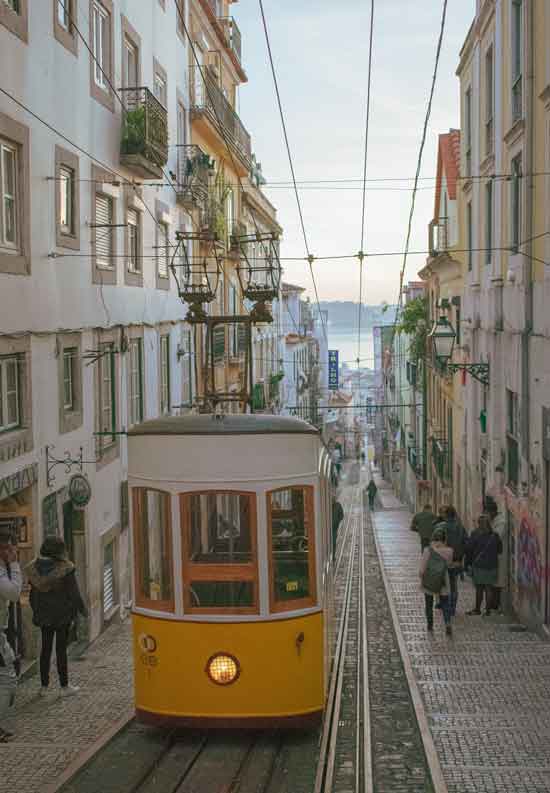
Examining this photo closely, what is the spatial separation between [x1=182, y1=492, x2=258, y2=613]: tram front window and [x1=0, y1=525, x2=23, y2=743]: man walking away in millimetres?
1375

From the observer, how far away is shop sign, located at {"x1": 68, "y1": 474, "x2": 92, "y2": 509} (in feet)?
45.5

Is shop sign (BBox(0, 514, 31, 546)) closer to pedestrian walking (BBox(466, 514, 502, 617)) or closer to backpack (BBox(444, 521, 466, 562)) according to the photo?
backpack (BBox(444, 521, 466, 562))

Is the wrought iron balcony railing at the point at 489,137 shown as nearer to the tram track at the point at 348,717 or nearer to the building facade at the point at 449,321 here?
the building facade at the point at 449,321

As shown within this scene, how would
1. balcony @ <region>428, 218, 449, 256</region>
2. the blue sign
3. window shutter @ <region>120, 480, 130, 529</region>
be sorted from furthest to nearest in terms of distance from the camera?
the blue sign, balcony @ <region>428, 218, 449, 256</region>, window shutter @ <region>120, 480, 130, 529</region>

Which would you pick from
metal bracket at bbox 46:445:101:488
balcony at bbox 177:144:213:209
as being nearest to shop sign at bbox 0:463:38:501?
metal bracket at bbox 46:445:101:488

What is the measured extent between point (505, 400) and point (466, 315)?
5972 millimetres

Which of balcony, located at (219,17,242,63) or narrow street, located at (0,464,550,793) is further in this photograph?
balcony, located at (219,17,242,63)

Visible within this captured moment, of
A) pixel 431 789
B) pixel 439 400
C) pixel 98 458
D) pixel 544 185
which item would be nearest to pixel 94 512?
pixel 98 458

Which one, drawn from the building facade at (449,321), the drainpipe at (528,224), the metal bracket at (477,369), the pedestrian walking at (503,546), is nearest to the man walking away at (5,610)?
the pedestrian walking at (503,546)

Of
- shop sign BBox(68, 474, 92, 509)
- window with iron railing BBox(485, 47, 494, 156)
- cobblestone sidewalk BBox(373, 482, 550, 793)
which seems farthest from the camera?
window with iron railing BBox(485, 47, 494, 156)

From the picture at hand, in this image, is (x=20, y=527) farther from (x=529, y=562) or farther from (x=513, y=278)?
(x=513, y=278)

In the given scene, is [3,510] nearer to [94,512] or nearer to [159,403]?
[94,512]

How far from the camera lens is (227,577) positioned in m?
8.02

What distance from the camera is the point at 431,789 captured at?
700cm
